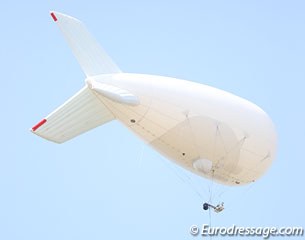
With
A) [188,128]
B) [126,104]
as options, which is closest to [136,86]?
[126,104]

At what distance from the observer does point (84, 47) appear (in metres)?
36.4

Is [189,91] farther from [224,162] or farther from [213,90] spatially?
[224,162]

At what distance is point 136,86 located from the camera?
113 ft

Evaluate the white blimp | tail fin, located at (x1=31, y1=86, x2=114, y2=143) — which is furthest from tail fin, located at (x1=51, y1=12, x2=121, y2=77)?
tail fin, located at (x1=31, y1=86, x2=114, y2=143)

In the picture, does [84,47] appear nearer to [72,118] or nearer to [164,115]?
[72,118]

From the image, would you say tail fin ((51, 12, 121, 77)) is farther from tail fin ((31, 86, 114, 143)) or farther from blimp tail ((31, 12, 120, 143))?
tail fin ((31, 86, 114, 143))

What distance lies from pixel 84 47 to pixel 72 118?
4083 millimetres

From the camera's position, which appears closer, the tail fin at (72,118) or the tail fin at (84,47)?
the tail fin at (72,118)

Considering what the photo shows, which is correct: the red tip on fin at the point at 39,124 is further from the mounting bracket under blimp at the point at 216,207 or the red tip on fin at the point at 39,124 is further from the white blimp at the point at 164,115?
the mounting bracket under blimp at the point at 216,207

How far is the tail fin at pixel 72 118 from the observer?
1363 inches

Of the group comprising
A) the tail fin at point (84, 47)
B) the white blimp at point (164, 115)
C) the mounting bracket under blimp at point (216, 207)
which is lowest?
the mounting bracket under blimp at point (216, 207)

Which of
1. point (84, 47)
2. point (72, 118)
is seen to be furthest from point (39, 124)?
point (84, 47)

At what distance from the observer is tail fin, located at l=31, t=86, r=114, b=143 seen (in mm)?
34625

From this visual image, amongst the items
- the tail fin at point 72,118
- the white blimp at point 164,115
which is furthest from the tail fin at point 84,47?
the tail fin at point 72,118
